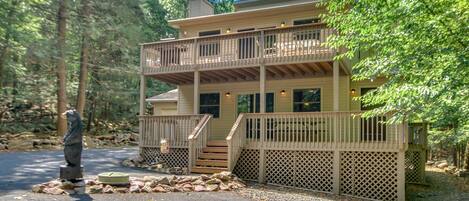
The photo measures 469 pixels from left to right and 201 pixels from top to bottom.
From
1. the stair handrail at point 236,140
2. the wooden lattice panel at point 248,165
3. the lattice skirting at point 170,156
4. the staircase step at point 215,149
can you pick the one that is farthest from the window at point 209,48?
the wooden lattice panel at point 248,165

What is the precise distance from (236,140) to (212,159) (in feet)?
3.70

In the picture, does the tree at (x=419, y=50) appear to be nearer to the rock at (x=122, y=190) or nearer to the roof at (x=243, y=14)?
the rock at (x=122, y=190)

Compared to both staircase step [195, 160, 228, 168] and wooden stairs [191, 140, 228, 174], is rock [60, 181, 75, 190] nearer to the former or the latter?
wooden stairs [191, 140, 228, 174]

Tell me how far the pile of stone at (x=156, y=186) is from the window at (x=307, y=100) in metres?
4.77

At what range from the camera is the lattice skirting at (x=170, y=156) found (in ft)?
44.3

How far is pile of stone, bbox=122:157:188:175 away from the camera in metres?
12.6

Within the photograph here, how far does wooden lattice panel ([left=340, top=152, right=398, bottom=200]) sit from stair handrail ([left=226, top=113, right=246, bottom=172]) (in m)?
3.08

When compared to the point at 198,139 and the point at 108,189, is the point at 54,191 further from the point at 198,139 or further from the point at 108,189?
the point at 198,139

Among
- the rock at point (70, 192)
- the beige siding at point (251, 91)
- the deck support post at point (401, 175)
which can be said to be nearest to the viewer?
the rock at point (70, 192)

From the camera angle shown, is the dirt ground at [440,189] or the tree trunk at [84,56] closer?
the dirt ground at [440,189]

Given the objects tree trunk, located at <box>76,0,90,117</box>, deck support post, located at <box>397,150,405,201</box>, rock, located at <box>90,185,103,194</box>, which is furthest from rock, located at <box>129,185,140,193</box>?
tree trunk, located at <box>76,0,90,117</box>

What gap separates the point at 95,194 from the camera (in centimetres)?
860

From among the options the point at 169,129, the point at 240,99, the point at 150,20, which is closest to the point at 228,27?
the point at 240,99

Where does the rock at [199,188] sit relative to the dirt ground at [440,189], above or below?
above
